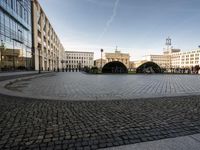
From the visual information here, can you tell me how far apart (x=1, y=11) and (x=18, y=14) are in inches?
258

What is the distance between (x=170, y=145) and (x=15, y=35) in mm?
29803

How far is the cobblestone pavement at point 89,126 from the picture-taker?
301 cm

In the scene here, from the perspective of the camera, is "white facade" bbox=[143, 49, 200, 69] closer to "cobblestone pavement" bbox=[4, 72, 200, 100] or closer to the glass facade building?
the glass facade building

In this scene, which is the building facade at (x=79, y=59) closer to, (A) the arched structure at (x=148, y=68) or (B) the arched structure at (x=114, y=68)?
(A) the arched structure at (x=148, y=68)

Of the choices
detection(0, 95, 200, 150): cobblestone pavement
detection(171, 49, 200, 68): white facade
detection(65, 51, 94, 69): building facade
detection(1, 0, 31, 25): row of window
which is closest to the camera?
detection(0, 95, 200, 150): cobblestone pavement

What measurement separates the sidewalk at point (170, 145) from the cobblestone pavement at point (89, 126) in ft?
0.62

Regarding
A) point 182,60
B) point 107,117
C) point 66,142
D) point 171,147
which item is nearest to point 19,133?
point 66,142

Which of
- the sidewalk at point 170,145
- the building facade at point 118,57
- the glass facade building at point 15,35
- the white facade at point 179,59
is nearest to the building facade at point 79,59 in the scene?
the building facade at point 118,57

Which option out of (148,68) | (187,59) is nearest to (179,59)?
(187,59)

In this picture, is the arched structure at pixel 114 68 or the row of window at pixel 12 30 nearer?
the row of window at pixel 12 30

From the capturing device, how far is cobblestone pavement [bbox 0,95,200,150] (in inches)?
119

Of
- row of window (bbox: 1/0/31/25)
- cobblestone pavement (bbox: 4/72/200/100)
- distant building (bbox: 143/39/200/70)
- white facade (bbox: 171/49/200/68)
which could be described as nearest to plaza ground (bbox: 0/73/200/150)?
cobblestone pavement (bbox: 4/72/200/100)

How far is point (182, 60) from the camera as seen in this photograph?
11806cm

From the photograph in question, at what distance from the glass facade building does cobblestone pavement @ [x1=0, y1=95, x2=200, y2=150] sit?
69.0 feet
